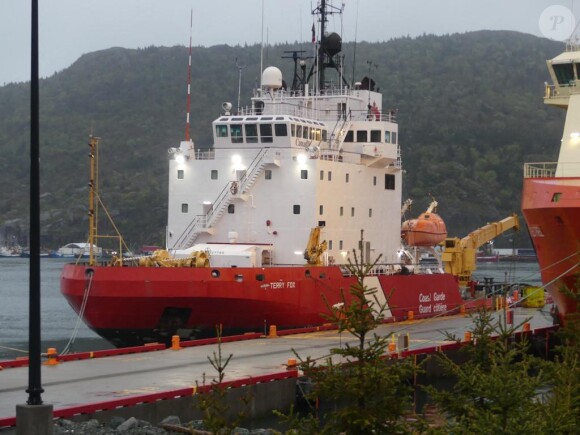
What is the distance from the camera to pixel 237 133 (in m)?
31.3

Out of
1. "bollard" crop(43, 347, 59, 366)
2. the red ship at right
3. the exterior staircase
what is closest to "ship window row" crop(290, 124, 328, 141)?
the exterior staircase

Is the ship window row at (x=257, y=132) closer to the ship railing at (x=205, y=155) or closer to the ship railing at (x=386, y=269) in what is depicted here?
the ship railing at (x=205, y=155)

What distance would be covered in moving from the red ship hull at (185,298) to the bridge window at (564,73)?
6687 mm

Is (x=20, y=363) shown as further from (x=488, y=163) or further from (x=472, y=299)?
(x=488, y=163)

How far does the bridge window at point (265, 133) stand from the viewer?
102ft

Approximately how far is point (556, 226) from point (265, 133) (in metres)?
10.2

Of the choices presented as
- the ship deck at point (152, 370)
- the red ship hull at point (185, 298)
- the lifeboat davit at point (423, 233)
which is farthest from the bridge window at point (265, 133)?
the lifeboat davit at point (423, 233)

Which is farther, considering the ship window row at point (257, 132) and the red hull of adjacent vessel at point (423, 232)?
the red hull of adjacent vessel at point (423, 232)

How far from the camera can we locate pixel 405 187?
127500 mm

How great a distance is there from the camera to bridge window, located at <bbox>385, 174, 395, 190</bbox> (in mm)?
34438

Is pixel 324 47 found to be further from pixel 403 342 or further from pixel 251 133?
pixel 403 342

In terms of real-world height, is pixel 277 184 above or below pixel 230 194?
above

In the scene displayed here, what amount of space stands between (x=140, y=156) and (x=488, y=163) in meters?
41.6

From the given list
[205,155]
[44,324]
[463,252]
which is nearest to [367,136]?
[205,155]
